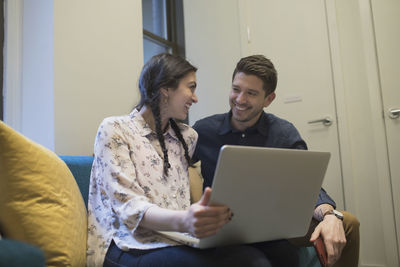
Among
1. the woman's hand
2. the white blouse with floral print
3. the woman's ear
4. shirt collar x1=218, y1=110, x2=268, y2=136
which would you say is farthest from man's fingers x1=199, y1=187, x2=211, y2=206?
shirt collar x1=218, y1=110, x2=268, y2=136

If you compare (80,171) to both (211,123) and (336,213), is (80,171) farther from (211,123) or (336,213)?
(336,213)

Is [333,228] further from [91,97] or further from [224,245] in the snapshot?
[91,97]

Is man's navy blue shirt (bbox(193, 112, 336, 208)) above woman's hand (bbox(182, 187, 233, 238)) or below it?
above

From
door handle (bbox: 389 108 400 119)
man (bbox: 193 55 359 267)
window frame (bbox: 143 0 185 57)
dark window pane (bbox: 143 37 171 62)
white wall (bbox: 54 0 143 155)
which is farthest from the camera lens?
window frame (bbox: 143 0 185 57)

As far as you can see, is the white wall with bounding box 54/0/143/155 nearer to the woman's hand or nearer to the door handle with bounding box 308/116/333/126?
the woman's hand

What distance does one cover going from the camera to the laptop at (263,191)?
2.44 feet

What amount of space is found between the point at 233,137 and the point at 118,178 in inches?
27.1

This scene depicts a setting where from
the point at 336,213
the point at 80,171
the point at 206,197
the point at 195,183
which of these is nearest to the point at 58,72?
the point at 80,171

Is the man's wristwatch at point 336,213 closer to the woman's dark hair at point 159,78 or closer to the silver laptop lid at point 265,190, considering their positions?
the silver laptop lid at point 265,190

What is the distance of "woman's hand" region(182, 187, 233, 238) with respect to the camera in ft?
2.45

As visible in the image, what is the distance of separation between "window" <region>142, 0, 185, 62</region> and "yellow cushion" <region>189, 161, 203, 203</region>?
A: 1.53m

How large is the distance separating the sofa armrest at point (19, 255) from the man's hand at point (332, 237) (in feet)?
2.61

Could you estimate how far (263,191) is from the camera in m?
0.83

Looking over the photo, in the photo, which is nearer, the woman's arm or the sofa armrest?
the sofa armrest
